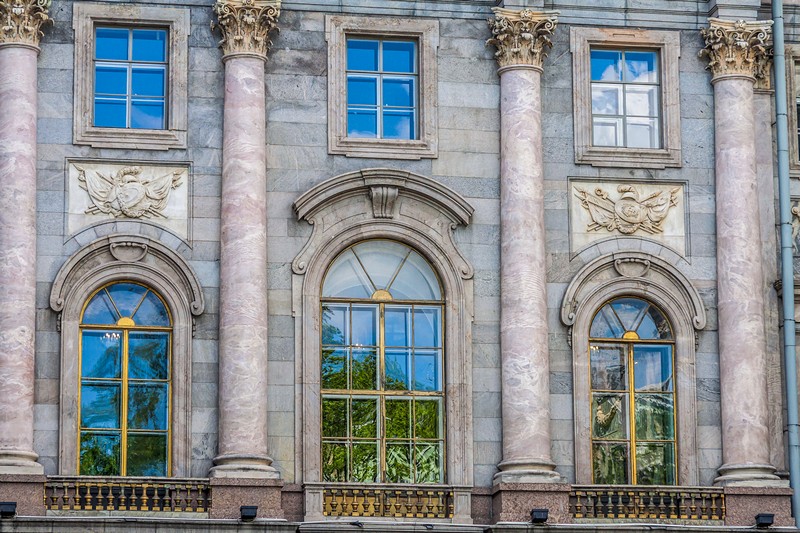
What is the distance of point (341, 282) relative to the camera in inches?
1507

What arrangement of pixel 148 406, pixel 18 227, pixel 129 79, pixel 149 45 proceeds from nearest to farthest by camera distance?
1. pixel 18 227
2. pixel 148 406
3. pixel 129 79
4. pixel 149 45

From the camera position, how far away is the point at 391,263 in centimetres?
3853

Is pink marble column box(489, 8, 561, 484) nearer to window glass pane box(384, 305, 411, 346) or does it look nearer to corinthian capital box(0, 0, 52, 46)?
window glass pane box(384, 305, 411, 346)

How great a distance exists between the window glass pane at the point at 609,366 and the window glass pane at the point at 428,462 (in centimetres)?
290

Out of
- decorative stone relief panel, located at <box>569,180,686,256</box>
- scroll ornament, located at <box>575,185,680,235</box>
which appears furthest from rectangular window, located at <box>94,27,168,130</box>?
scroll ornament, located at <box>575,185,680,235</box>

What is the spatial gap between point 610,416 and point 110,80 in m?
10.0

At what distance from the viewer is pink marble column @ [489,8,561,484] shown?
122ft

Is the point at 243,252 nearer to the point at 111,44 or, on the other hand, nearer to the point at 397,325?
the point at 397,325

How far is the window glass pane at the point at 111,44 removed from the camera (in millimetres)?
38344

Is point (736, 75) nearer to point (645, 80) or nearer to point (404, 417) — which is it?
point (645, 80)

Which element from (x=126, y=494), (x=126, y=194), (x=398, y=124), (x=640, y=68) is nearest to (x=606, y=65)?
(x=640, y=68)

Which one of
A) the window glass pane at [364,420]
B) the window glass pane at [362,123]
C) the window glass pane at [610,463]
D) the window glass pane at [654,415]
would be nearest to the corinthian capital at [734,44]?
the window glass pane at [654,415]

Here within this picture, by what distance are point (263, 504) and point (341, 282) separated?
423cm

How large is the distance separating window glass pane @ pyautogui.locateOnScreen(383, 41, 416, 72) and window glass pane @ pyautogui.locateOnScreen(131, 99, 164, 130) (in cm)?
391
